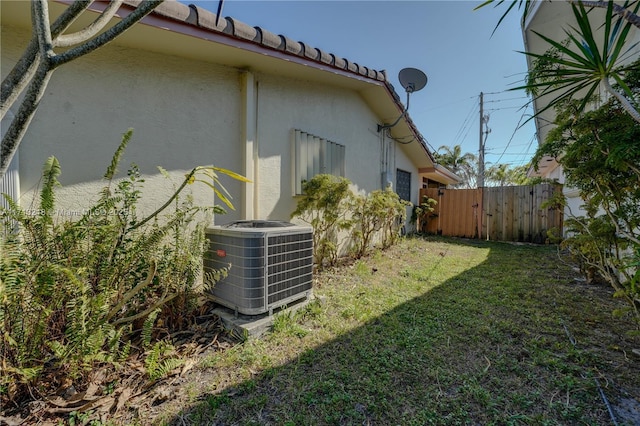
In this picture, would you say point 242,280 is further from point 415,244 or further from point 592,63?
point 415,244

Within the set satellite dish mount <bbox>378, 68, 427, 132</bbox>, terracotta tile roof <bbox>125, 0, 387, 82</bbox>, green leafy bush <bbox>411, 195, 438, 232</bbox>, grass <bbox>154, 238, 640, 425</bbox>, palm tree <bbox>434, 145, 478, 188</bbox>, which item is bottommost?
grass <bbox>154, 238, 640, 425</bbox>

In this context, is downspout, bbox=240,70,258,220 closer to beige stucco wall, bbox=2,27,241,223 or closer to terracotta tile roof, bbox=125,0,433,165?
beige stucco wall, bbox=2,27,241,223

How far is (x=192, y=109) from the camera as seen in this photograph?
383 centimetres

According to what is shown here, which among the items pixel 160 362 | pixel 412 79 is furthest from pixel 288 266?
pixel 412 79

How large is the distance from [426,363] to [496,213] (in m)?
9.69

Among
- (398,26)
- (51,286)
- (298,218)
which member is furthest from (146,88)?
(398,26)

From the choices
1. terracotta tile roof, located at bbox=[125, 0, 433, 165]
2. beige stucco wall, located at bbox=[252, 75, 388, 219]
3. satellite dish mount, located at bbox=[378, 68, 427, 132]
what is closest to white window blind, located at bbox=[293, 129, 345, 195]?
beige stucco wall, located at bbox=[252, 75, 388, 219]

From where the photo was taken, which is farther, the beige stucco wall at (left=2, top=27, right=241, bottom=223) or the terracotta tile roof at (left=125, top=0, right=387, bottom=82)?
the terracotta tile roof at (left=125, top=0, right=387, bottom=82)

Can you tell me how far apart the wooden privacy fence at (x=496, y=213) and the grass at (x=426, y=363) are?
5.80m

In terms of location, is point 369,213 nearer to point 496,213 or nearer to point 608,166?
point 608,166

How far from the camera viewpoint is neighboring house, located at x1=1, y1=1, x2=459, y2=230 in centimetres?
286

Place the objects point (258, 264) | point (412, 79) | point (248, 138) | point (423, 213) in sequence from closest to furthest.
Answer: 1. point (258, 264)
2. point (248, 138)
3. point (412, 79)
4. point (423, 213)

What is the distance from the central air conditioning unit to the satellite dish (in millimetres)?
5501

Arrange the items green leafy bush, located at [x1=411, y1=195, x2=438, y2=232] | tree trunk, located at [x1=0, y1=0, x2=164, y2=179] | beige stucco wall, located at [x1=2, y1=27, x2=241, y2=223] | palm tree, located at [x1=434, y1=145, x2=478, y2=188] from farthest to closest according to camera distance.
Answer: palm tree, located at [x1=434, y1=145, x2=478, y2=188] → green leafy bush, located at [x1=411, y1=195, x2=438, y2=232] → beige stucco wall, located at [x1=2, y1=27, x2=241, y2=223] → tree trunk, located at [x1=0, y1=0, x2=164, y2=179]
